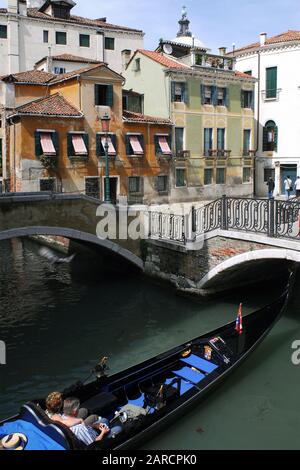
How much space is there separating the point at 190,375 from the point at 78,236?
247 inches

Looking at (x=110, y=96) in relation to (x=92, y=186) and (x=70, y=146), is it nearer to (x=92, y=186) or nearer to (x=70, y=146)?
(x=70, y=146)

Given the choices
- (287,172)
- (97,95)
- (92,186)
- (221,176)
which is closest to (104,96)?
(97,95)

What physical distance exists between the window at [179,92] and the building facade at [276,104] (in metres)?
5.66

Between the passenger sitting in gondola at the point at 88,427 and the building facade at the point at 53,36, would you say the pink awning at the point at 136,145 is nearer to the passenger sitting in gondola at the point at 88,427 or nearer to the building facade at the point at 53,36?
the building facade at the point at 53,36

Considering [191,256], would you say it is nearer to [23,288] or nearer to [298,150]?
[23,288]

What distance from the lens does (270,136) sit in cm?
2681

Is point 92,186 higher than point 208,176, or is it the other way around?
point 208,176

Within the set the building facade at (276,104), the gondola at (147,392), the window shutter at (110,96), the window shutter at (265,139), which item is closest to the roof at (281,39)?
the building facade at (276,104)

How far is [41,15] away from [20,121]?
39.0 ft

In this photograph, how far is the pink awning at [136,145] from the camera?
2142 cm

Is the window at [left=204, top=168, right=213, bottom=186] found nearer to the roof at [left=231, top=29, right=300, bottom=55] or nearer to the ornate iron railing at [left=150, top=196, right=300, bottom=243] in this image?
the roof at [left=231, top=29, right=300, bottom=55]

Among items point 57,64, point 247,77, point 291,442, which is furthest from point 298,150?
point 291,442
